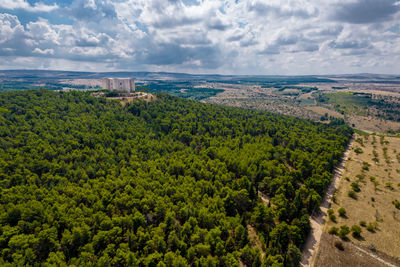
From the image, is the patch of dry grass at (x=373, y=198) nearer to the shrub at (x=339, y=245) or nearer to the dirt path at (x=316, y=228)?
the dirt path at (x=316, y=228)

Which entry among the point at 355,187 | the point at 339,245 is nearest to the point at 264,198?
the point at 339,245

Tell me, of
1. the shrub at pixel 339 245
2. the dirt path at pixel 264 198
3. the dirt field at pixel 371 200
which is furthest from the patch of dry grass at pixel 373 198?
the dirt path at pixel 264 198

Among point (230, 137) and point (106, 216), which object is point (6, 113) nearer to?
point (106, 216)

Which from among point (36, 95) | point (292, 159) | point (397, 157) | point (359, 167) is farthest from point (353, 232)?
point (36, 95)

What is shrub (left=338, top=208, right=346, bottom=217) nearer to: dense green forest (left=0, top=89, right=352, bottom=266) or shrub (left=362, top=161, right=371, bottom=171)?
dense green forest (left=0, top=89, right=352, bottom=266)

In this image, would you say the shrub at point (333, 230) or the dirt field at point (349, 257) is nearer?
the dirt field at point (349, 257)

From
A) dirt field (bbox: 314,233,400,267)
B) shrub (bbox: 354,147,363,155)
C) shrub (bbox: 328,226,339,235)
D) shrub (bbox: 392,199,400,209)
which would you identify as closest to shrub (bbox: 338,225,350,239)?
shrub (bbox: 328,226,339,235)
